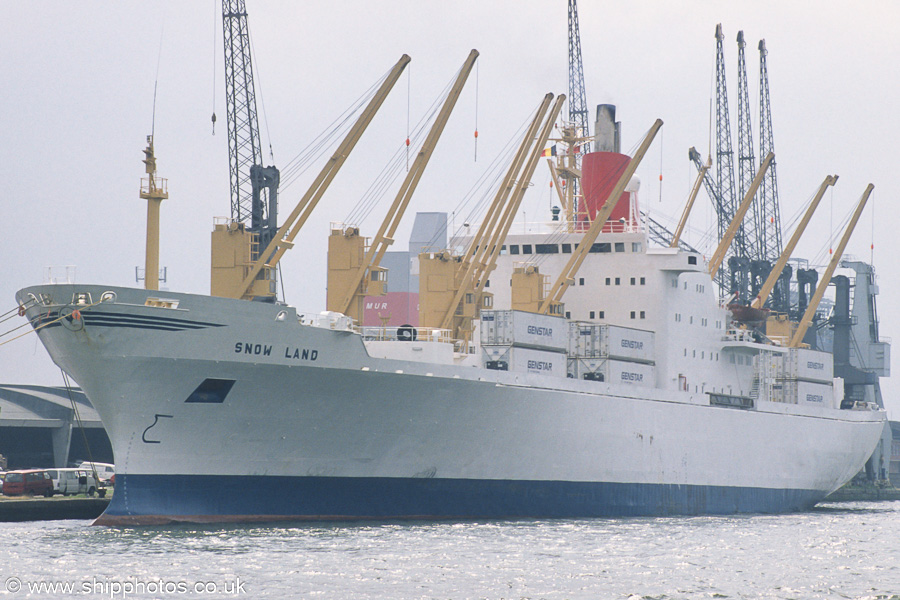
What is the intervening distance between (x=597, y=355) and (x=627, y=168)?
305 inches

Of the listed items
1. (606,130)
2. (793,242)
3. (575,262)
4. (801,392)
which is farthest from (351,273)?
(793,242)

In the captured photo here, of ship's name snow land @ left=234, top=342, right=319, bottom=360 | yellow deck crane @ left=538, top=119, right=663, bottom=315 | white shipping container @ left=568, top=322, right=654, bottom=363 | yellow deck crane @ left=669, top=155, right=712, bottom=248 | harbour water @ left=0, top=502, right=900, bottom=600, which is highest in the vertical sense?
yellow deck crane @ left=669, top=155, right=712, bottom=248

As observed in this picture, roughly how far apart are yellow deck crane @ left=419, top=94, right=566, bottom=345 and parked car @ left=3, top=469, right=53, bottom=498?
1210 centimetres

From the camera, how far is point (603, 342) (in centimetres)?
3769

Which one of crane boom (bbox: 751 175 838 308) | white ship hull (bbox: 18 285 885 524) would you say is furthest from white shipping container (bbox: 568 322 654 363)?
crane boom (bbox: 751 175 838 308)

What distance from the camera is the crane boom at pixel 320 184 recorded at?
3275cm

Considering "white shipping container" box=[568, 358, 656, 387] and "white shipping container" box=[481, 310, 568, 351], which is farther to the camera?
"white shipping container" box=[568, 358, 656, 387]

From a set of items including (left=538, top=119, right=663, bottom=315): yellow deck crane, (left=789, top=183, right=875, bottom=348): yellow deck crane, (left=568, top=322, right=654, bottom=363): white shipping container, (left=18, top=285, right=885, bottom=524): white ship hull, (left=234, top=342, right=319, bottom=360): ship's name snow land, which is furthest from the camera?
(left=789, top=183, right=875, bottom=348): yellow deck crane

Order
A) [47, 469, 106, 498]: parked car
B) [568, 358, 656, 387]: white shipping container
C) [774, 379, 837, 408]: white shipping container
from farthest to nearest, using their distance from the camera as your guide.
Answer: [774, 379, 837, 408]: white shipping container < [568, 358, 656, 387]: white shipping container < [47, 469, 106, 498]: parked car

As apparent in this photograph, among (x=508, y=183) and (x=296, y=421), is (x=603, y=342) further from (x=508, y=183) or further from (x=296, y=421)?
(x=296, y=421)

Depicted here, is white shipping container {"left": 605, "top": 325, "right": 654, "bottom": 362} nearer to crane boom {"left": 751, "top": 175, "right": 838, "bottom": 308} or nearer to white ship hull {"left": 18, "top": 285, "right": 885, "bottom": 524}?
white ship hull {"left": 18, "top": 285, "right": 885, "bottom": 524}

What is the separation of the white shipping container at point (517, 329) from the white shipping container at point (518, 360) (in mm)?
188

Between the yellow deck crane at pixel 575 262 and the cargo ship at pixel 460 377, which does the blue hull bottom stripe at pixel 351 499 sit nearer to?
the cargo ship at pixel 460 377

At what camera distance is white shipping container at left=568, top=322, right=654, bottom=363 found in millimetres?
37625
